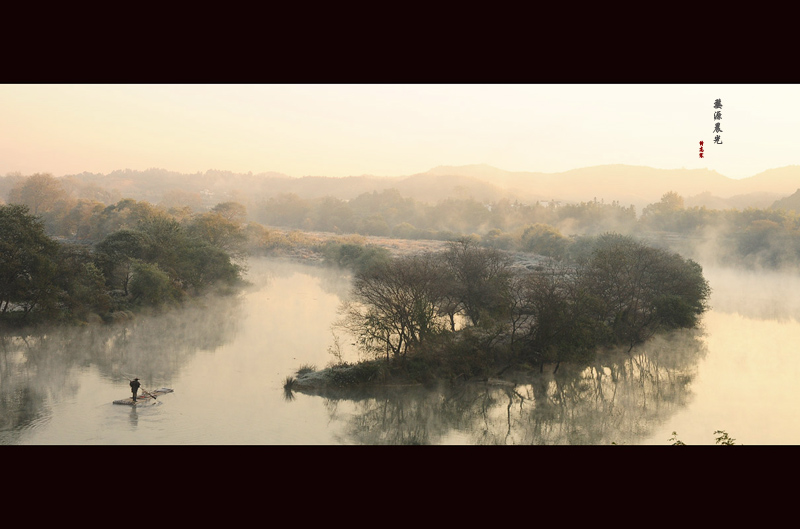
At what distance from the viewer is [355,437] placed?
12.0 meters

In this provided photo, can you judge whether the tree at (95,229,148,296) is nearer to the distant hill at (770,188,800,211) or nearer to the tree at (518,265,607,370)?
the tree at (518,265,607,370)

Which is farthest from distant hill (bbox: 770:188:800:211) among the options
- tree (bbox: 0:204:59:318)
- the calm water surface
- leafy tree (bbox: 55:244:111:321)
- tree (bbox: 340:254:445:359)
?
tree (bbox: 0:204:59:318)

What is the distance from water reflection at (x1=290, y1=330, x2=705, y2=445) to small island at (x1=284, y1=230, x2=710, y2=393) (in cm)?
62

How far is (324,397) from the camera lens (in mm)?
14453

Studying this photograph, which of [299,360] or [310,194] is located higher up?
[310,194]

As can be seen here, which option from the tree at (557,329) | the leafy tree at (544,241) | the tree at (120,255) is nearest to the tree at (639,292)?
the tree at (557,329)

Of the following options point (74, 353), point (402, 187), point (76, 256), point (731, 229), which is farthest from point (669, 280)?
point (402, 187)

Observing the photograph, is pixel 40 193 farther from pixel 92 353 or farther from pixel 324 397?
pixel 324 397

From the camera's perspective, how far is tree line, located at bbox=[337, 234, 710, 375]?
1628cm

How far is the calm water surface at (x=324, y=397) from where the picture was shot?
39.7 ft

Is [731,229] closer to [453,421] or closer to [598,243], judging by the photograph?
[598,243]

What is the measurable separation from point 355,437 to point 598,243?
30.3m

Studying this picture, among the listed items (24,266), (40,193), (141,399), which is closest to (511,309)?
(141,399)

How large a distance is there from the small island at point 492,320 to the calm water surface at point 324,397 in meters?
0.70
